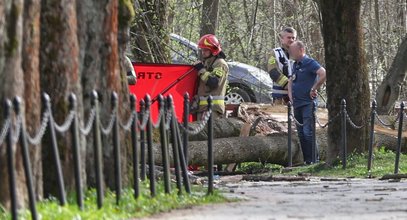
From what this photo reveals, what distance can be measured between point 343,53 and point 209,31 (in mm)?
10196

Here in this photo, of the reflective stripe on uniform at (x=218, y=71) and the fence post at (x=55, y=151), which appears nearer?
the fence post at (x=55, y=151)

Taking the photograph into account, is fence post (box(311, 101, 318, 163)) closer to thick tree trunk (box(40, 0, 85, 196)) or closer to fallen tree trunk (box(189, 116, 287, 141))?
fallen tree trunk (box(189, 116, 287, 141))

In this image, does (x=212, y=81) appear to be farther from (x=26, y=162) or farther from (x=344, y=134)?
(x=26, y=162)

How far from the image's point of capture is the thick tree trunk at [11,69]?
1041 cm

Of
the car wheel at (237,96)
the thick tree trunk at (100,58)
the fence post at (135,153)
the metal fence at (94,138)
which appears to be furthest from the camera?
the car wheel at (237,96)

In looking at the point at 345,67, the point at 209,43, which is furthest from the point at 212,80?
the point at 345,67

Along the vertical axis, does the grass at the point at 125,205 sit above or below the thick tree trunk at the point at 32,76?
below

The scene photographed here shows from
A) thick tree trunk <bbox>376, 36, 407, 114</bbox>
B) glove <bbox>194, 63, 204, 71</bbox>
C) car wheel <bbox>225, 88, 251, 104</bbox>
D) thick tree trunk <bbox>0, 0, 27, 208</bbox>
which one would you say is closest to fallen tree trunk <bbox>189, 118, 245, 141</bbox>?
glove <bbox>194, 63, 204, 71</bbox>

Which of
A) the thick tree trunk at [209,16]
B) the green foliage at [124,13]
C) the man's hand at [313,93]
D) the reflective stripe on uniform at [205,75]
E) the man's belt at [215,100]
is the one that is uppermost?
the thick tree trunk at [209,16]

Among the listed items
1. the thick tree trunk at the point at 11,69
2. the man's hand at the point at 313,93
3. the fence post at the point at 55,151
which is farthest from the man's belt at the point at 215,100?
the thick tree trunk at the point at 11,69

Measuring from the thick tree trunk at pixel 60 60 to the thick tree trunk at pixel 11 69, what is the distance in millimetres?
1117

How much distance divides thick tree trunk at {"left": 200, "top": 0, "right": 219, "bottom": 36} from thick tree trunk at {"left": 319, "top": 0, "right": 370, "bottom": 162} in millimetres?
9368

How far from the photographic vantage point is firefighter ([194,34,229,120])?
2125 centimetres

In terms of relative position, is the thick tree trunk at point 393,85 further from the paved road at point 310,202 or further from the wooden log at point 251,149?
the paved road at point 310,202
